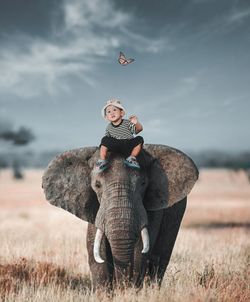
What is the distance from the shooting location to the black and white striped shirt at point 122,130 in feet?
29.4

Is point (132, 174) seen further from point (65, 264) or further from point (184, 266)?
point (65, 264)

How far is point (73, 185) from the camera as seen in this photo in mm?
9406

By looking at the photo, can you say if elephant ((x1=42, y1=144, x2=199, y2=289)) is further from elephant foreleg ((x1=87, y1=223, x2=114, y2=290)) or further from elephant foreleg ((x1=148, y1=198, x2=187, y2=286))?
elephant foreleg ((x1=148, y1=198, x2=187, y2=286))

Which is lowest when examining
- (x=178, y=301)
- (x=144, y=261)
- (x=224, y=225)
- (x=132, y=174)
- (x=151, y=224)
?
(x=178, y=301)

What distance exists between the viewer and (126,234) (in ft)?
26.4

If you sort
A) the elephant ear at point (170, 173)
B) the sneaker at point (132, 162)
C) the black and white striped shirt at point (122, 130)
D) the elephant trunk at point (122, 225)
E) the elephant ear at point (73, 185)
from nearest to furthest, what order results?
the elephant trunk at point (122, 225) < the sneaker at point (132, 162) < the black and white striped shirt at point (122, 130) < the elephant ear at point (73, 185) < the elephant ear at point (170, 173)

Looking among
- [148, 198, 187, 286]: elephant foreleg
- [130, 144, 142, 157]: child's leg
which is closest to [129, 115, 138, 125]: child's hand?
[130, 144, 142, 157]: child's leg

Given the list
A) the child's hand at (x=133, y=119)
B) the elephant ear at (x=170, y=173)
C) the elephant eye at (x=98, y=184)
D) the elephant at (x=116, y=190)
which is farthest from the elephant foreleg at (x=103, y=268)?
the child's hand at (x=133, y=119)

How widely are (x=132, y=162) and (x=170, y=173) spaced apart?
1.11m

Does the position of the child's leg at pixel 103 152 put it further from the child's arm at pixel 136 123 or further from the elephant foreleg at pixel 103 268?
the elephant foreleg at pixel 103 268

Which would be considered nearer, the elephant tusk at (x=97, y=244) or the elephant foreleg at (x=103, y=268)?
the elephant tusk at (x=97, y=244)

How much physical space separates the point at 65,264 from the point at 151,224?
4.15 m

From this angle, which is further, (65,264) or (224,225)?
(224,225)

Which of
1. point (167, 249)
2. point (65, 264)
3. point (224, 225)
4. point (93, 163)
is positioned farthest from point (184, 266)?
point (224, 225)
